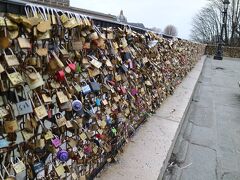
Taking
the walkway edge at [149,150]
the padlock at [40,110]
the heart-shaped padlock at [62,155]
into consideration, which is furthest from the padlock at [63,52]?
the walkway edge at [149,150]

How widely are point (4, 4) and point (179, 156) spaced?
3.30 metres

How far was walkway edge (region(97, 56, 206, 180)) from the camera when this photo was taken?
2.85 m

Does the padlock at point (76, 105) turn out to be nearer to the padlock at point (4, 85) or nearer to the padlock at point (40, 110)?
the padlock at point (40, 110)

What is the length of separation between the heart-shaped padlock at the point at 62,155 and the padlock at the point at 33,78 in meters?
0.58

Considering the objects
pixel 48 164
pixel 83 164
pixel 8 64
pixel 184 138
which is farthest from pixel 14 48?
pixel 184 138

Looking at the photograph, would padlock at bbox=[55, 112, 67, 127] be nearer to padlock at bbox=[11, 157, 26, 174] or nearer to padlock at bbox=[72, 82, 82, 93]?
padlock at bbox=[72, 82, 82, 93]

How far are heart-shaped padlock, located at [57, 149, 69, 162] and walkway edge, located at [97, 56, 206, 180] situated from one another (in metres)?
0.78

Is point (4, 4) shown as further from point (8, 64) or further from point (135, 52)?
point (135, 52)

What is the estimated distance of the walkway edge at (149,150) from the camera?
285 cm

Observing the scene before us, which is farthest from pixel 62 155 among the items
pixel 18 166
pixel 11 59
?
pixel 11 59

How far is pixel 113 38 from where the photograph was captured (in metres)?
2.79

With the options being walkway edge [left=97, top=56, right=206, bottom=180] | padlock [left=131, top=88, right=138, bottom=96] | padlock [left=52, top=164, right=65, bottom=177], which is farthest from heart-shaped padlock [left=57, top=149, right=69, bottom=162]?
padlock [left=131, top=88, right=138, bottom=96]

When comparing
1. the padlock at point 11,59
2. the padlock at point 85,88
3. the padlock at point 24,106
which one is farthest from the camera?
the padlock at point 85,88

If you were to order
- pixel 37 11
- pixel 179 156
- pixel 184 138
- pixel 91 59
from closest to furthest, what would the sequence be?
pixel 37 11, pixel 91 59, pixel 179 156, pixel 184 138
